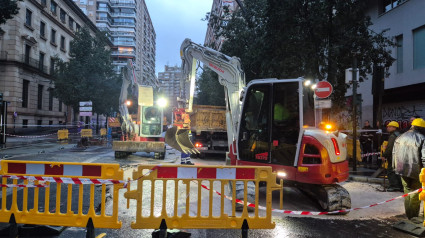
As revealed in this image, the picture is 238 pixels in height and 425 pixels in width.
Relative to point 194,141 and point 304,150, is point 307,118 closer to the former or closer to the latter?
point 304,150

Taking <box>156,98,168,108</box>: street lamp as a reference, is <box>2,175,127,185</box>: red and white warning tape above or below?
below

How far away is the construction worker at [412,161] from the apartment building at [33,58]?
25.7 m

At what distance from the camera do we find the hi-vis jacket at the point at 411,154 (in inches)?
193

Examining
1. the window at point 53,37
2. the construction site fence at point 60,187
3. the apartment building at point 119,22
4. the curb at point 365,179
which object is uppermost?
the apartment building at point 119,22

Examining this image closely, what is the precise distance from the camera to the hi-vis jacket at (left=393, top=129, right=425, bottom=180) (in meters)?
4.91

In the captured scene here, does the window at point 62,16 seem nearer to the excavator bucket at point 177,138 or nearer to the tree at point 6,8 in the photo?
the tree at point 6,8

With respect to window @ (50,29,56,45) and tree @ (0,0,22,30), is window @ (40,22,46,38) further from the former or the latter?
tree @ (0,0,22,30)

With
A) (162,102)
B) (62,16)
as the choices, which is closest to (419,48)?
(162,102)

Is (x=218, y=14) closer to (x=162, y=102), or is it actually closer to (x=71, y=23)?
(x=71, y=23)

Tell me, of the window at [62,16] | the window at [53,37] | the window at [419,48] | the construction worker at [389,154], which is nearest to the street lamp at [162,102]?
the construction worker at [389,154]

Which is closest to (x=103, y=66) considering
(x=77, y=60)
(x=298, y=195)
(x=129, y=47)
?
(x=77, y=60)

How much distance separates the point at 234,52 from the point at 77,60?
69.2 ft

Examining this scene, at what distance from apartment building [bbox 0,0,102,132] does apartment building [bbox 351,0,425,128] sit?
2508 centimetres

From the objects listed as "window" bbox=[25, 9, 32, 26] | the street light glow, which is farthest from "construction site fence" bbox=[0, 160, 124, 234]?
"window" bbox=[25, 9, 32, 26]
